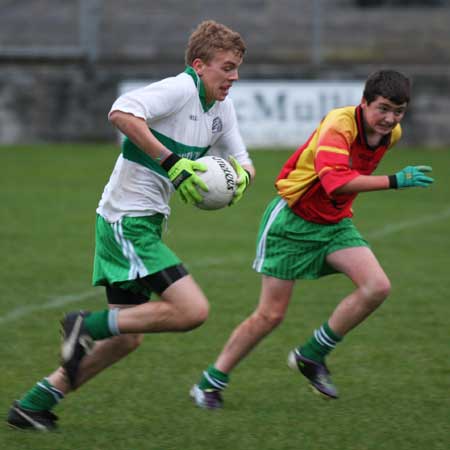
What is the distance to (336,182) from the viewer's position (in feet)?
15.8

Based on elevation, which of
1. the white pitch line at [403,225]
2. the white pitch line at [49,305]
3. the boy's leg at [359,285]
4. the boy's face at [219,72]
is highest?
the boy's face at [219,72]

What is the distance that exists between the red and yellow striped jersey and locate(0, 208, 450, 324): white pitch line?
102 inches

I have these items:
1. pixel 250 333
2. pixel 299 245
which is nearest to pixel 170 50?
pixel 299 245

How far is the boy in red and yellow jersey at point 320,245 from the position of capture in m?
4.95

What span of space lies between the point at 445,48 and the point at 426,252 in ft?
33.9

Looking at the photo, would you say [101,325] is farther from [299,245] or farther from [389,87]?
[389,87]

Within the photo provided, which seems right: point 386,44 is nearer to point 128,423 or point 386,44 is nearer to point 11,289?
point 11,289

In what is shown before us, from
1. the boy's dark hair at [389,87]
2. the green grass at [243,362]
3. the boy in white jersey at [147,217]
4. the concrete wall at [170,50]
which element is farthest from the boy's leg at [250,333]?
the concrete wall at [170,50]

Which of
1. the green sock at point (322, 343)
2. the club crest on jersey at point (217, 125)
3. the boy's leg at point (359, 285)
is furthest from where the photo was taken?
the green sock at point (322, 343)

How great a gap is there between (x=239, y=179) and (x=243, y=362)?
1664mm

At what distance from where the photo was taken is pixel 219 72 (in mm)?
4594

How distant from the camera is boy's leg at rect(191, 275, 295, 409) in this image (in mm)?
5082

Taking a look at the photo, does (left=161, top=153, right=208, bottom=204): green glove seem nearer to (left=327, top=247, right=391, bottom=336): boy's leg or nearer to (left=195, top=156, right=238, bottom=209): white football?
(left=195, top=156, right=238, bottom=209): white football

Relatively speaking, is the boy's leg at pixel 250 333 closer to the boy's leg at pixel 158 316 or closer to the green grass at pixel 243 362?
the green grass at pixel 243 362
